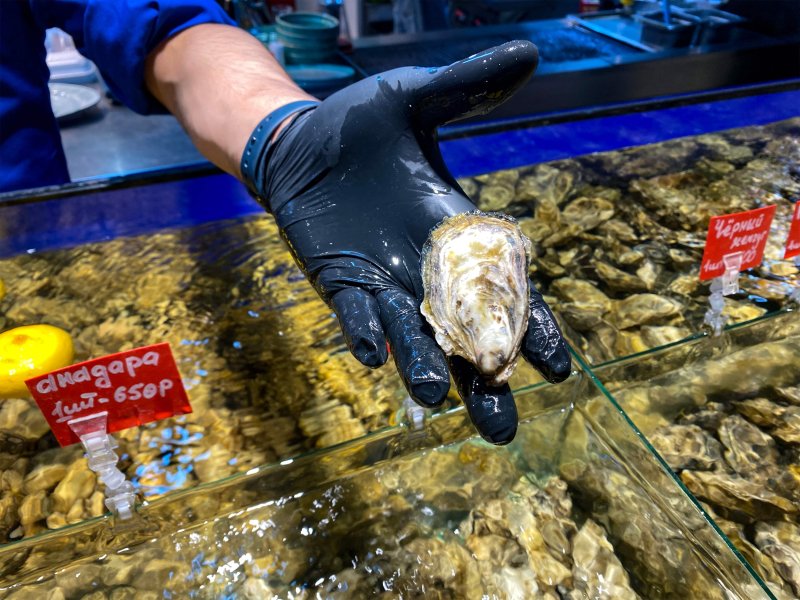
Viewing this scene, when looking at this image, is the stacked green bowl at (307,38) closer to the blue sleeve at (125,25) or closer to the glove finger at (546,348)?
the blue sleeve at (125,25)

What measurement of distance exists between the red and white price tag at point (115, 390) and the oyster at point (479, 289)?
0.50 meters

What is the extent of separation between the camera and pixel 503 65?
102cm

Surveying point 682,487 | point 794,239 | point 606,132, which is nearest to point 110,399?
point 682,487

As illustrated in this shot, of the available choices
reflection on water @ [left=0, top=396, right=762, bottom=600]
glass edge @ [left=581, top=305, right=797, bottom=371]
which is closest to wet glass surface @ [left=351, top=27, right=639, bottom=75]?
glass edge @ [left=581, top=305, right=797, bottom=371]

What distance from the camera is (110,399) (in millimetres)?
1095

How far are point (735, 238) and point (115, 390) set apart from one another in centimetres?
148

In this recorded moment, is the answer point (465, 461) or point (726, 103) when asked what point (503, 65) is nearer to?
point (465, 461)

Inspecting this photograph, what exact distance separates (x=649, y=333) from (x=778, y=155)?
1366 millimetres

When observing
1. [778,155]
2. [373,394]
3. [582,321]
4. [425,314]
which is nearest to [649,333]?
[582,321]

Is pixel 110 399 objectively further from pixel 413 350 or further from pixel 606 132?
pixel 606 132

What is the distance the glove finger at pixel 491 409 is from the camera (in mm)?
904

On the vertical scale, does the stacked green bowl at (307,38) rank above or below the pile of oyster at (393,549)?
above

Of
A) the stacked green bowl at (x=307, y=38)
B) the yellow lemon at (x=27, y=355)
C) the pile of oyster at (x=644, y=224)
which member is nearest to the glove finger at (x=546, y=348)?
the pile of oyster at (x=644, y=224)

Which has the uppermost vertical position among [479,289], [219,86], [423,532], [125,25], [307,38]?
[125,25]
